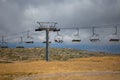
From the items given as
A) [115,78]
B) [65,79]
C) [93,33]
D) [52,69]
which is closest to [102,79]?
[115,78]

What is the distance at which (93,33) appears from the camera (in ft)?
153

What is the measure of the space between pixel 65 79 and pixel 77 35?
532 inches

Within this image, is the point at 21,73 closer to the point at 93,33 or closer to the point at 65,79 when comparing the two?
the point at 65,79

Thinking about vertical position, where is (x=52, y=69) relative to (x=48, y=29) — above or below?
below

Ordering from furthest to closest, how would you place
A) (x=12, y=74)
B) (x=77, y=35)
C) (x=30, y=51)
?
(x=30, y=51) → (x=77, y=35) → (x=12, y=74)

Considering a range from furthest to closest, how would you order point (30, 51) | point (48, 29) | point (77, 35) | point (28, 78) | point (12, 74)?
Answer: 1. point (30, 51)
2. point (48, 29)
3. point (77, 35)
4. point (12, 74)
5. point (28, 78)

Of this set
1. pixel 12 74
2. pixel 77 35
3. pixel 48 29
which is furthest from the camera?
pixel 48 29

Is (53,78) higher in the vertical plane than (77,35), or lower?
lower

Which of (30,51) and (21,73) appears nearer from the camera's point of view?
(21,73)

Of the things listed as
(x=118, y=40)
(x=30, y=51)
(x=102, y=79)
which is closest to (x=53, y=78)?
(x=102, y=79)

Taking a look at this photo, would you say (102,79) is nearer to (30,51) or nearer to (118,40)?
(118,40)

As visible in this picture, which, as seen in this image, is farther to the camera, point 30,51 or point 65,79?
point 30,51

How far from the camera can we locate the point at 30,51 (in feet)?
466

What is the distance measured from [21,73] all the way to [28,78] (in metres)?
6.52
